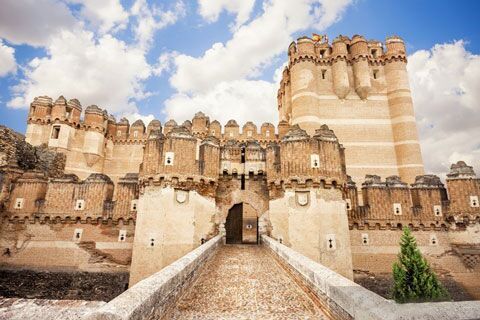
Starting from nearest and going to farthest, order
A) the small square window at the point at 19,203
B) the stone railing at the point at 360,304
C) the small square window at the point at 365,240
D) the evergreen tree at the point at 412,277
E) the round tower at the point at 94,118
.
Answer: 1. the stone railing at the point at 360,304
2. the evergreen tree at the point at 412,277
3. the small square window at the point at 365,240
4. the small square window at the point at 19,203
5. the round tower at the point at 94,118

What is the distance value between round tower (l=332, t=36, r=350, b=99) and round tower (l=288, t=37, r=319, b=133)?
2208mm

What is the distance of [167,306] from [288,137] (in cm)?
1236

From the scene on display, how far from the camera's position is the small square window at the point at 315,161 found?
1558 centimetres

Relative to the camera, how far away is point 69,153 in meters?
29.9

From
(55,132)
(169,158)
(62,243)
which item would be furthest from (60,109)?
(169,158)

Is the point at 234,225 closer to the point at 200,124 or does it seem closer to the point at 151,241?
the point at 151,241

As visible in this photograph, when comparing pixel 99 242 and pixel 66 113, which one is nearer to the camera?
pixel 99 242

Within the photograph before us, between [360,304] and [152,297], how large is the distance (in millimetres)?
3222

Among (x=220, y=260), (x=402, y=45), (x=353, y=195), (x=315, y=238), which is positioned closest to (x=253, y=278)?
(x=220, y=260)

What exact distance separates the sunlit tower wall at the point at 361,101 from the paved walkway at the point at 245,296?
72.1 feet

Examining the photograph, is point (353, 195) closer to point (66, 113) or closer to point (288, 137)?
point (288, 137)

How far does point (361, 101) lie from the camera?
31.7 meters

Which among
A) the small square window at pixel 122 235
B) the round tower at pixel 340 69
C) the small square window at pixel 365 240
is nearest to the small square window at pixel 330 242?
the small square window at pixel 365 240

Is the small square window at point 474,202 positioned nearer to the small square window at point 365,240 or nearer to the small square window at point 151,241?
the small square window at point 365,240
